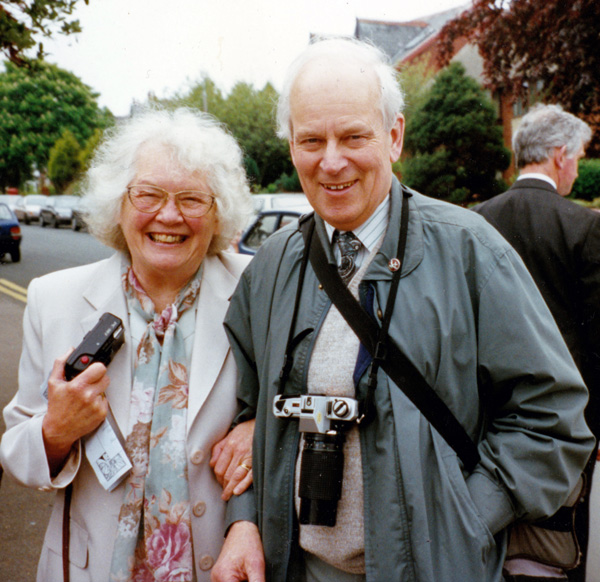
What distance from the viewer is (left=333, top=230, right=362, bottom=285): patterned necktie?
5.55 feet

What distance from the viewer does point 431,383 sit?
1507mm

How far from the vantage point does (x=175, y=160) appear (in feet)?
6.63

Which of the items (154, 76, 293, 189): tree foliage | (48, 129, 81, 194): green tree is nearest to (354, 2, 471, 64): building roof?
(154, 76, 293, 189): tree foliage

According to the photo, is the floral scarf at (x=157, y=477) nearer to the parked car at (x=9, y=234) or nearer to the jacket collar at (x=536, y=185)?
the jacket collar at (x=536, y=185)

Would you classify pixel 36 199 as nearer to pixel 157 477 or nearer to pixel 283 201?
pixel 283 201

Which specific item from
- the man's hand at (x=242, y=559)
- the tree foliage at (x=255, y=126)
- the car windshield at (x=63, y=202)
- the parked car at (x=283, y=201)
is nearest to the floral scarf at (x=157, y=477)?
the man's hand at (x=242, y=559)

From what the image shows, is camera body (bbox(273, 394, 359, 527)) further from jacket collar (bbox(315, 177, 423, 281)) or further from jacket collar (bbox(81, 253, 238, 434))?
jacket collar (bbox(81, 253, 238, 434))

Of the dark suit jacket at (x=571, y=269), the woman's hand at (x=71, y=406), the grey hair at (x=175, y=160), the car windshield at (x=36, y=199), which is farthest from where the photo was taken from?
the car windshield at (x=36, y=199)

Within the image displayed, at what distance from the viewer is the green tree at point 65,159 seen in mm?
23956

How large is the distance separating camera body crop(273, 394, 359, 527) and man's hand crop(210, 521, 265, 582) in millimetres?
258

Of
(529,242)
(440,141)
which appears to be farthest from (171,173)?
(440,141)

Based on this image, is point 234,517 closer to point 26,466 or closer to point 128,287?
point 26,466

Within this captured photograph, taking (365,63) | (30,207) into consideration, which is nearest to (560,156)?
(365,63)

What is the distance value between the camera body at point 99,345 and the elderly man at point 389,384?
0.50 metres
